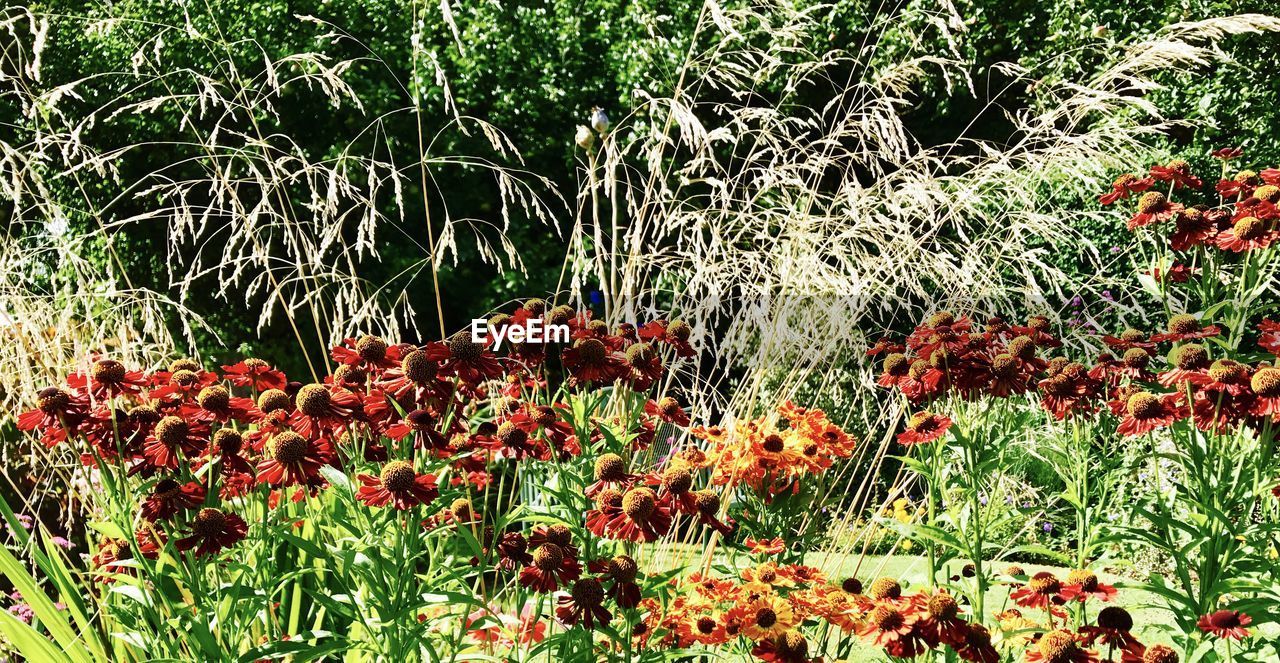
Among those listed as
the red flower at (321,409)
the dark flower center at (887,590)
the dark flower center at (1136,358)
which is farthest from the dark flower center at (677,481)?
the dark flower center at (1136,358)

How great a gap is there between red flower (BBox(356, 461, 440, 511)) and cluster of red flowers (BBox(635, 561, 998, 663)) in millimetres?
482

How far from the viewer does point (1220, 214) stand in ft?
6.86

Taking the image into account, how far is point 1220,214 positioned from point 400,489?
170 cm

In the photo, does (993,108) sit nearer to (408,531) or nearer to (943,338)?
(943,338)

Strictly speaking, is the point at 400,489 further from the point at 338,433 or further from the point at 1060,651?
the point at 1060,651

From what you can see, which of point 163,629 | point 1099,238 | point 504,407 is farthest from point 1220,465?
point 1099,238

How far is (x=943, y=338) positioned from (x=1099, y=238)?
3.95 metres

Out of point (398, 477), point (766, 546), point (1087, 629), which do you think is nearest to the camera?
point (398, 477)

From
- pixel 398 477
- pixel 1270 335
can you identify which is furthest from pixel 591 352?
pixel 1270 335

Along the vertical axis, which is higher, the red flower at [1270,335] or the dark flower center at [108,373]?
the dark flower center at [108,373]

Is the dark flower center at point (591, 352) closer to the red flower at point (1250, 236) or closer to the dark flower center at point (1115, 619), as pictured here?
the dark flower center at point (1115, 619)

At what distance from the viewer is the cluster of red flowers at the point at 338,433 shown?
1.40m

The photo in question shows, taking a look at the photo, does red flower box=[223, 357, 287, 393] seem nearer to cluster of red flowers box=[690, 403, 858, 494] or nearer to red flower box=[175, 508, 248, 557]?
red flower box=[175, 508, 248, 557]

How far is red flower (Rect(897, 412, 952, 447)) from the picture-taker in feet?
6.14
